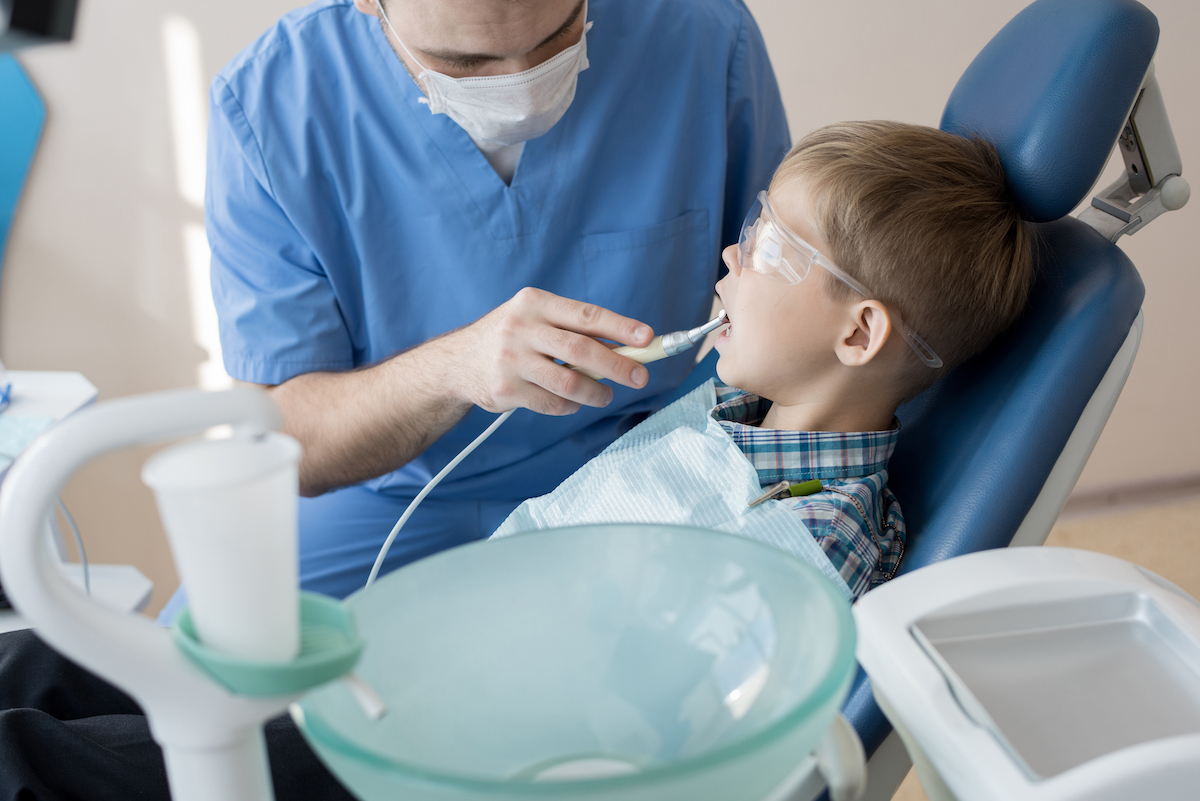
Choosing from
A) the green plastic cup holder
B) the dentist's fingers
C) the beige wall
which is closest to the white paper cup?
the green plastic cup holder

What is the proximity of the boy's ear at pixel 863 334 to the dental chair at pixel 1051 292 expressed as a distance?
0.46 feet

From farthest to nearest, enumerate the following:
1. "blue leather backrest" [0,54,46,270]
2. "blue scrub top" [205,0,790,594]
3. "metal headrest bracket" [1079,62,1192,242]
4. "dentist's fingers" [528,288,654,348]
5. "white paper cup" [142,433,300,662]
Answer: "blue leather backrest" [0,54,46,270] → "blue scrub top" [205,0,790,594] → "metal headrest bracket" [1079,62,1192,242] → "dentist's fingers" [528,288,654,348] → "white paper cup" [142,433,300,662]

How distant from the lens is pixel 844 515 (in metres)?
1.05

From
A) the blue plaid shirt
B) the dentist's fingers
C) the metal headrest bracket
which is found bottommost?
the blue plaid shirt

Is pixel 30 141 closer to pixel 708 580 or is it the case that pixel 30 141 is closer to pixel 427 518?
pixel 427 518

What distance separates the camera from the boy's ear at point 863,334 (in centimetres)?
111

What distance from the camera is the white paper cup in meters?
0.37

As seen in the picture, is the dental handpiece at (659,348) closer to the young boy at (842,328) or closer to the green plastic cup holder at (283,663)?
the young boy at (842,328)

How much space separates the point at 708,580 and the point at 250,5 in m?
1.86

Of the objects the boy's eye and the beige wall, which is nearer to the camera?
the boy's eye

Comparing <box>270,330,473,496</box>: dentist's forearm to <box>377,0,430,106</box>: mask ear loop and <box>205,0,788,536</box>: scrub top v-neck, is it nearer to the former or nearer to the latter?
<box>205,0,788,536</box>: scrub top v-neck

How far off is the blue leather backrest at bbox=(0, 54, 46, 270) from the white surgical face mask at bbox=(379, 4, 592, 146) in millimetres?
1152

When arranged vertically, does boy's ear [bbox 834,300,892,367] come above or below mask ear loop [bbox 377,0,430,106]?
below

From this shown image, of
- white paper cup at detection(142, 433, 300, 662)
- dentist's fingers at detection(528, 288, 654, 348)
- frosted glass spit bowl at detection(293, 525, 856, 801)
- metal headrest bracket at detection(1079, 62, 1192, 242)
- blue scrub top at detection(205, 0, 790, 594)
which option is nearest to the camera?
white paper cup at detection(142, 433, 300, 662)
